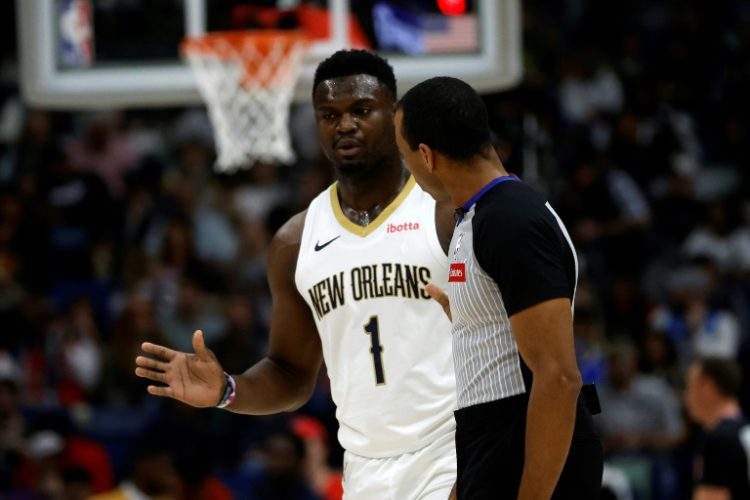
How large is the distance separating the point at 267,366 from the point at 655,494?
5526mm

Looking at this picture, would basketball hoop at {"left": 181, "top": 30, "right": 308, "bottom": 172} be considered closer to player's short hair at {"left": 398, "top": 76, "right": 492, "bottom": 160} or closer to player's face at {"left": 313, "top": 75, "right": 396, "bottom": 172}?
player's face at {"left": 313, "top": 75, "right": 396, "bottom": 172}

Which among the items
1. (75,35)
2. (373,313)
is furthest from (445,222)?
(75,35)

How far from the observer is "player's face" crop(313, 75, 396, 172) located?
4645 mm

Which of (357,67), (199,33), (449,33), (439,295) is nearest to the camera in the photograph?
(439,295)

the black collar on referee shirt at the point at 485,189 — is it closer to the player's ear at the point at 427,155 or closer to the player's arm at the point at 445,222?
the player's ear at the point at 427,155

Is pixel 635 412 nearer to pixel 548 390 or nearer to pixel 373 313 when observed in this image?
pixel 373 313

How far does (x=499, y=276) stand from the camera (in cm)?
332

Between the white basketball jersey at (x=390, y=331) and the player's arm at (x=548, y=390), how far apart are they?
1.30 meters

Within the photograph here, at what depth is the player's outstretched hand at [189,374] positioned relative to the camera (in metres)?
4.42

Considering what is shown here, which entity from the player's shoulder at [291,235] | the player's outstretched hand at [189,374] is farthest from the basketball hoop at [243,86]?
the player's outstretched hand at [189,374]

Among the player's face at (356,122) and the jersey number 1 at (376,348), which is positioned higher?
the player's face at (356,122)

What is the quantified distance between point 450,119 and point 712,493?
4164 millimetres

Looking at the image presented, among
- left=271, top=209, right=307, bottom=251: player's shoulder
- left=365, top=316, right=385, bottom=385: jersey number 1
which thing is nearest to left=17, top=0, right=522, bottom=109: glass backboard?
left=271, top=209, right=307, bottom=251: player's shoulder

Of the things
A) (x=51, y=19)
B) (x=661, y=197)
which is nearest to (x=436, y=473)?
(x=51, y=19)
